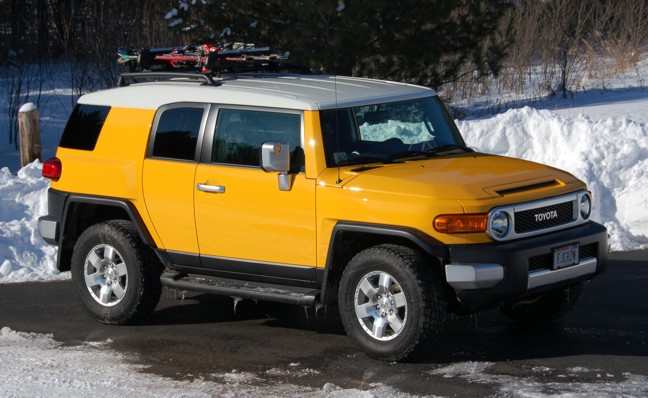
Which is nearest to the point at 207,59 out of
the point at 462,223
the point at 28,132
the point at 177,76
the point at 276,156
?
the point at 177,76

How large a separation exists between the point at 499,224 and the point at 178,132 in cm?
257

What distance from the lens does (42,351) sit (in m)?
7.88

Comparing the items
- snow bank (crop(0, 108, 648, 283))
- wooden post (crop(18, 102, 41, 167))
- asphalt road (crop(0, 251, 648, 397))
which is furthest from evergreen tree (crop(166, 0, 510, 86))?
asphalt road (crop(0, 251, 648, 397))

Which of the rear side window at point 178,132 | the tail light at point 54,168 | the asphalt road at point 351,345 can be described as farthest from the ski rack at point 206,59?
the asphalt road at point 351,345

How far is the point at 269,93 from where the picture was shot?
802 centimetres

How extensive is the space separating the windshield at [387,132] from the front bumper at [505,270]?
115cm

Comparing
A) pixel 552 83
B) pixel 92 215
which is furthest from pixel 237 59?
pixel 552 83

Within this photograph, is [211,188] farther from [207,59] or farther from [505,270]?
[505,270]

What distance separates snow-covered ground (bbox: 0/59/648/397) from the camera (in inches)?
269

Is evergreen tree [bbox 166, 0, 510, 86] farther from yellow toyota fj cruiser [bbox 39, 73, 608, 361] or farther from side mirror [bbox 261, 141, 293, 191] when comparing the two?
A: side mirror [bbox 261, 141, 293, 191]

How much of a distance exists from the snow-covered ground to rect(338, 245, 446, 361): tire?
0.31m

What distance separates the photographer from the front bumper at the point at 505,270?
22.9ft

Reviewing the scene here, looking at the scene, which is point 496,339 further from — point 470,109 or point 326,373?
point 470,109

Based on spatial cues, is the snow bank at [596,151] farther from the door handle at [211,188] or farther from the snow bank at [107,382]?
the snow bank at [107,382]
